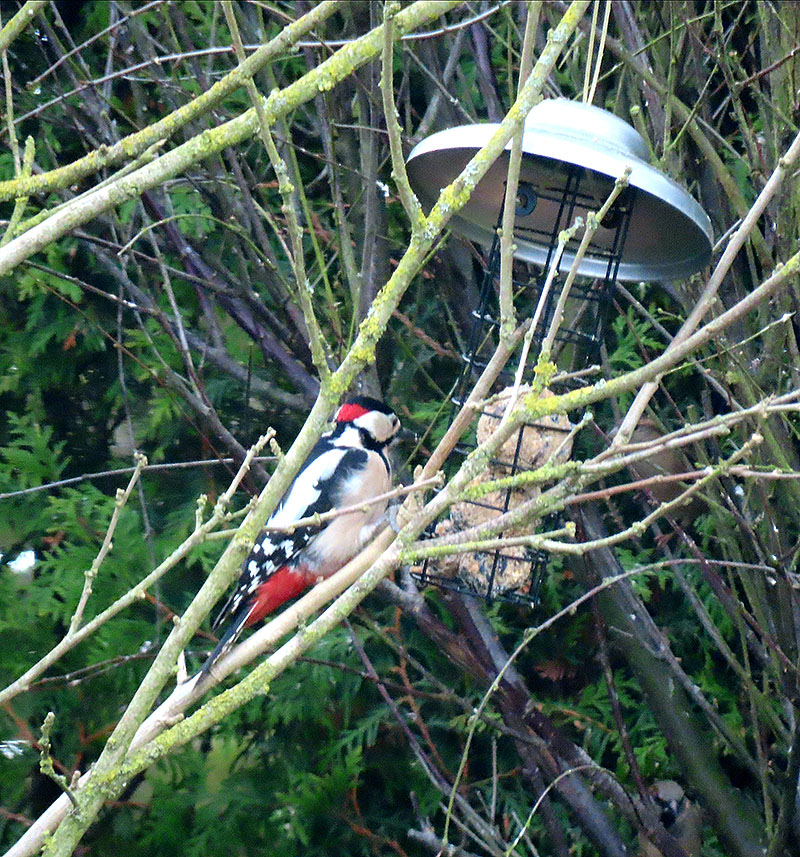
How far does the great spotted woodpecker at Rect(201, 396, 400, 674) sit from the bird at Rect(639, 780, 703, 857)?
45.5 inches

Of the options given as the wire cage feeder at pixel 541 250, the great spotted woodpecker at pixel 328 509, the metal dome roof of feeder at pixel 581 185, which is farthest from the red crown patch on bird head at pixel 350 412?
the metal dome roof of feeder at pixel 581 185

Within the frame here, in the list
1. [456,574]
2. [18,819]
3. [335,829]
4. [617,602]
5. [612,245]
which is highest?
[612,245]

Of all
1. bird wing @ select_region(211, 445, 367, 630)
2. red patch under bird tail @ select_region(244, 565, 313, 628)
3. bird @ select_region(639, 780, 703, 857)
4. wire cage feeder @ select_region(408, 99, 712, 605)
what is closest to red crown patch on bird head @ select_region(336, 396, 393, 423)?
bird wing @ select_region(211, 445, 367, 630)

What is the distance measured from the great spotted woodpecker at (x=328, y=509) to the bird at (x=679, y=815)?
3.79 feet

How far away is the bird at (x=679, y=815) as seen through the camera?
3418mm

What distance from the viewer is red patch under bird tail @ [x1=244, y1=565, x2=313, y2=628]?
3.38 metres

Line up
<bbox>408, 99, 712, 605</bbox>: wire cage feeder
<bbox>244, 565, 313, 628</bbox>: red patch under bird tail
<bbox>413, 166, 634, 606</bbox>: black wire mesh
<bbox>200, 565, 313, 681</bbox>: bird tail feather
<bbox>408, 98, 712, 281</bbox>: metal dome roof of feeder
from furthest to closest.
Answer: <bbox>244, 565, 313, 628</bbox>: red patch under bird tail, <bbox>200, 565, 313, 681</bbox>: bird tail feather, <bbox>413, 166, 634, 606</bbox>: black wire mesh, <bbox>408, 99, 712, 605</bbox>: wire cage feeder, <bbox>408, 98, 712, 281</bbox>: metal dome roof of feeder

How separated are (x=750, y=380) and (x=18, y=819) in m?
2.46

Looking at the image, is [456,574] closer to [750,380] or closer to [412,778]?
[750,380]

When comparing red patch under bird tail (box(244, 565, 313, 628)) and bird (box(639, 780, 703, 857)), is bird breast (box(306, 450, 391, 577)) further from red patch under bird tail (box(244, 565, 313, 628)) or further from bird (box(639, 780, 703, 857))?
bird (box(639, 780, 703, 857))

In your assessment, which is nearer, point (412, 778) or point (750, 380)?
point (750, 380)

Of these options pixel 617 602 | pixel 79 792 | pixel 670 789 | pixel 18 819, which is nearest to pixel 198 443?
pixel 18 819

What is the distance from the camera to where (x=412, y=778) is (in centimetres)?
386

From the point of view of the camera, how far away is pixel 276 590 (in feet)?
11.5
